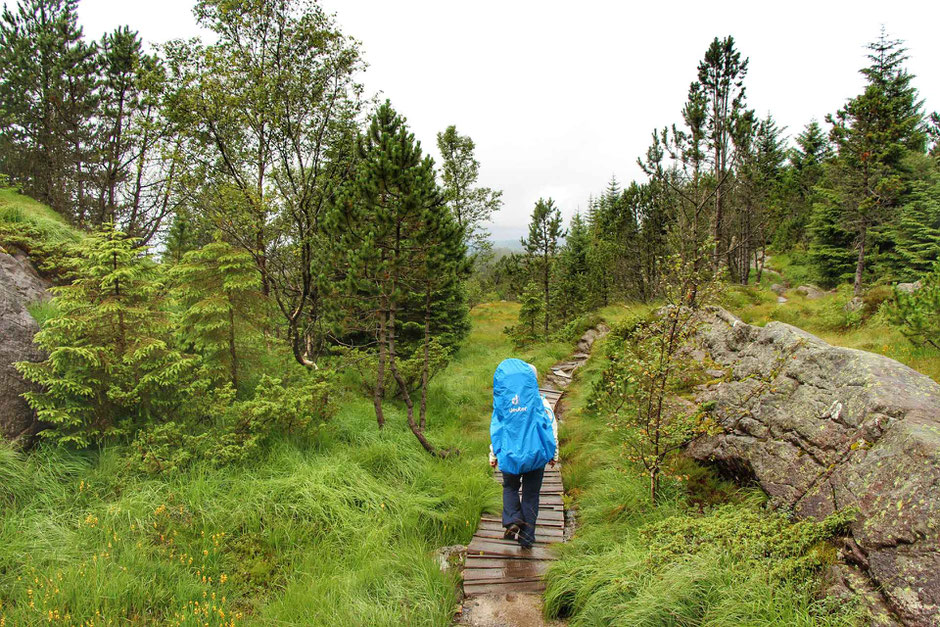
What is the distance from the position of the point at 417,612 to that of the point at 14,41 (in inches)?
855

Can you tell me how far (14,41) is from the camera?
1362cm

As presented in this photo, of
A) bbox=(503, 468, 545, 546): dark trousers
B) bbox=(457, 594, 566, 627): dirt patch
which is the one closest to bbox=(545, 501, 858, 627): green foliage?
bbox=(457, 594, 566, 627): dirt patch

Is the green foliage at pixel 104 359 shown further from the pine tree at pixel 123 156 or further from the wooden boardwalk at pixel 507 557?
the pine tree at pixel 123 156

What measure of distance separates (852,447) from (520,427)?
2741 millimetres

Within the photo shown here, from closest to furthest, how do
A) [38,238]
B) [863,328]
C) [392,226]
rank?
[392,226] → [38,238] → [863,328]

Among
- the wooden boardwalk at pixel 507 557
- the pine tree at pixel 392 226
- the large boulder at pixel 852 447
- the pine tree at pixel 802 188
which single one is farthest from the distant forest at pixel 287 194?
the pine tree at pixel 802 188

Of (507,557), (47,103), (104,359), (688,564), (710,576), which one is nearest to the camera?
(710,576)

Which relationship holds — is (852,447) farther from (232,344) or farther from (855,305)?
(855,305)

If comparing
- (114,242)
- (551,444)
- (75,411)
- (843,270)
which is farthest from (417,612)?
(843,270)

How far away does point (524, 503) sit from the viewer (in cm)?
457

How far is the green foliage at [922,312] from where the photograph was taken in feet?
18.1

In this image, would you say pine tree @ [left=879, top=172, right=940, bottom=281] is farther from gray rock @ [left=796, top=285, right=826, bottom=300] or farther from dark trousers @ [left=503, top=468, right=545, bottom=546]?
dark trousers @ [left=503, top=468, right=545, bottom=546]

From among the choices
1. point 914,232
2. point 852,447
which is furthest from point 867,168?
point 852,447

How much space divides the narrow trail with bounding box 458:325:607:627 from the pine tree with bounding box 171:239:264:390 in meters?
4.99
